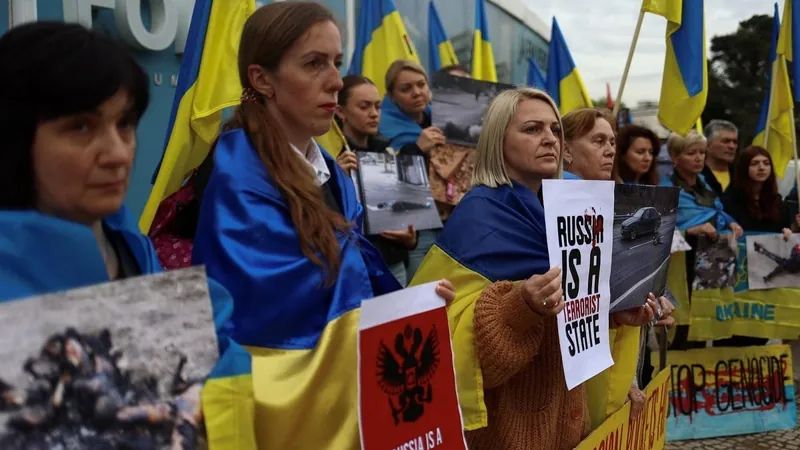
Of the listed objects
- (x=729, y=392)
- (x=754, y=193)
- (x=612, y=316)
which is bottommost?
(x=729, y=392)

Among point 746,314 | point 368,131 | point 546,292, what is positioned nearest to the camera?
point 546,292

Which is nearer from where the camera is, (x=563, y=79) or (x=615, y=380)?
(x=615, y=380)

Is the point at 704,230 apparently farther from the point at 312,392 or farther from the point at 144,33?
the point at 312,392

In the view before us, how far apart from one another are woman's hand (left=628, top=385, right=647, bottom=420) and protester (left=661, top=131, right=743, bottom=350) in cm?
247

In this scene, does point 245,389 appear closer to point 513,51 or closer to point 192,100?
point 192,100

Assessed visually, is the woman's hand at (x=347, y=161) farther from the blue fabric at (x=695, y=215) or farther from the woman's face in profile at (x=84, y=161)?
the blue fabric at (x=695, y=215)

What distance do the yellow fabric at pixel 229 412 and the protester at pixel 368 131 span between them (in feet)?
7.57

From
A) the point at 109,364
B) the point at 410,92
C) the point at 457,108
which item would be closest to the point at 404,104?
the point at 410,92

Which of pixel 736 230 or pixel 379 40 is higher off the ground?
pixel 379 40

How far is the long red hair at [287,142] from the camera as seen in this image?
1.67 m

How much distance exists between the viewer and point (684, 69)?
197 inches

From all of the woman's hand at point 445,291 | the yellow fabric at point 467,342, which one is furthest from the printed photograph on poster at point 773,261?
the woman's hand at point 445,291

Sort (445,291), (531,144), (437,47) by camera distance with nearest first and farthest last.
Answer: (445,291)
(531,144)
(437,47)

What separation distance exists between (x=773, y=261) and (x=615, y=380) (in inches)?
115
